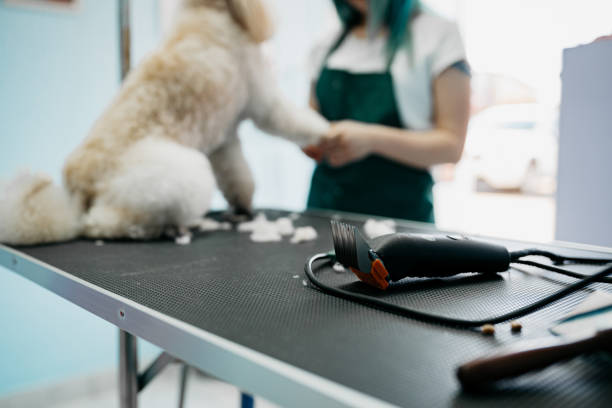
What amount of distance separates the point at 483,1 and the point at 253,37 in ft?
4.18

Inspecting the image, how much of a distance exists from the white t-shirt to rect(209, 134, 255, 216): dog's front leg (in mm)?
433

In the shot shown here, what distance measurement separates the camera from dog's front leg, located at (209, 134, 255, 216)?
3.78ft

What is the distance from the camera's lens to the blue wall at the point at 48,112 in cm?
145

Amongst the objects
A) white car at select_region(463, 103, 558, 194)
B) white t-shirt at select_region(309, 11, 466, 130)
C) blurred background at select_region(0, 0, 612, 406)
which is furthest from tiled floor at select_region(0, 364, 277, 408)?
white car at select_region(463, 103, 558, 194)

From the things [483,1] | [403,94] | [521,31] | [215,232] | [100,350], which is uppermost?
[483,1]

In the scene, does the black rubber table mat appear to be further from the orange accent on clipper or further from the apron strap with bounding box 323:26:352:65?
the apron strap with bounding box 323:26:352:65

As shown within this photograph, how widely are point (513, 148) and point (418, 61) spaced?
3.62 feet

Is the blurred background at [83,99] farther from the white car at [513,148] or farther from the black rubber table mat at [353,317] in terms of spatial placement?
the black rubber table mat at [353,317]

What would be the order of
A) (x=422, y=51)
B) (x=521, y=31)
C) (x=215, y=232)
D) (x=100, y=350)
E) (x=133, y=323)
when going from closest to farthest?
(x=133, y=323), (x=215, y=232), (x=422, y=51), (x=521, y=31), (x=100, y=350)

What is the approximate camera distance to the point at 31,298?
1.52 m

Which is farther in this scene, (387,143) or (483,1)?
(483,1)

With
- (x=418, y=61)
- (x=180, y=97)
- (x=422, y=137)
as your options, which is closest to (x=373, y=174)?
(x=422, y=137)

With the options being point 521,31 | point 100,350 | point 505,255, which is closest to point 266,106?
point 505,255

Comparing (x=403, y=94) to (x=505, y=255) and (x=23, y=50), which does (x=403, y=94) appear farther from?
(x=23, y=50)
